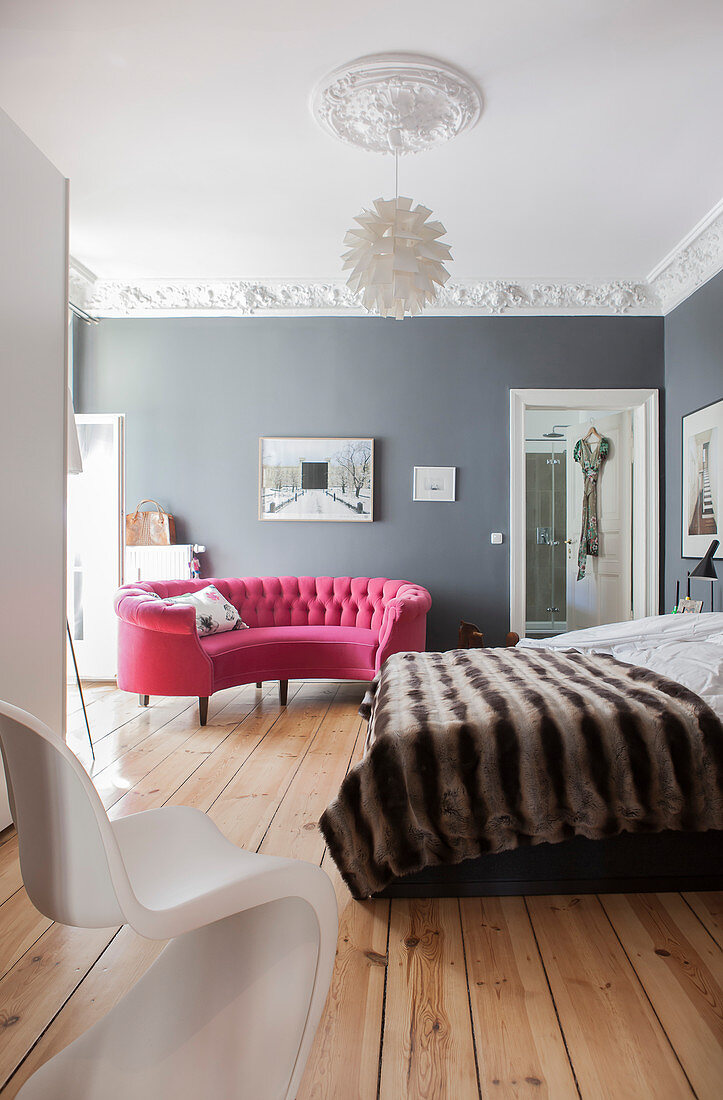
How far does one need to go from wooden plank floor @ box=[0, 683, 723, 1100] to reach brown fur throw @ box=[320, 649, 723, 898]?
8.7 inches

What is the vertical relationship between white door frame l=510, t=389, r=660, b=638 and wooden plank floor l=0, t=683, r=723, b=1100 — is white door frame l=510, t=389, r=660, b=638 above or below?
above

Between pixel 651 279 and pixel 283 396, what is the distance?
9.73ft

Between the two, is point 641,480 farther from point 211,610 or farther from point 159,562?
point 159,562

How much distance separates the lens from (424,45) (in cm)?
278

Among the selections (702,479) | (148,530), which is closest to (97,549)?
(148,530)

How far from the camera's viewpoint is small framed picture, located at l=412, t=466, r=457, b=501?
5.43 metres

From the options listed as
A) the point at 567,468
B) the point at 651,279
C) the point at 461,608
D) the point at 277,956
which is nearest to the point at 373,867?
the point at 277,956

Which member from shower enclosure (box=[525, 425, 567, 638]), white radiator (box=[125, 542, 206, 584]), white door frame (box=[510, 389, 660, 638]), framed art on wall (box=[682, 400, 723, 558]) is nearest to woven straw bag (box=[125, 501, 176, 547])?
white radiator (box=[125, 542, 206, 584])

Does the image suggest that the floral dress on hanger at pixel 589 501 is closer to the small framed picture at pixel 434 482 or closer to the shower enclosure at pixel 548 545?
the shower enclosure at pixel 548 545

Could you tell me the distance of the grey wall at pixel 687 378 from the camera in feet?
14.7

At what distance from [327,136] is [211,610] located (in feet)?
9.49

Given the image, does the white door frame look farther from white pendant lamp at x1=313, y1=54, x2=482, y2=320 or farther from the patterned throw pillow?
white pendant lamp at x1=313, y1=54, x2=482, y2=320

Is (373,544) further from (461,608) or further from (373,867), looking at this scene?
(373,867)

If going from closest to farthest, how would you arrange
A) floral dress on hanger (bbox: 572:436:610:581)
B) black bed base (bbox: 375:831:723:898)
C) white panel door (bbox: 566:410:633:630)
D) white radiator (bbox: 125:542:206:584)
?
black bed base (bbox: 375:831:723:898) → white radiator (bbox: 125:542:206:584) → white panel door (bbox: 566:410:633:630) → floral dress on hanger (bbox: 572:436:610:581)
